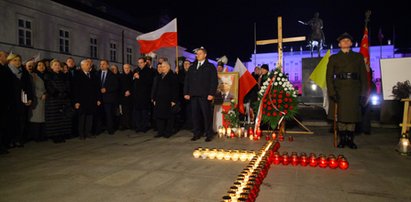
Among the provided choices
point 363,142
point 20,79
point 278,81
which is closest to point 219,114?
point 278,81

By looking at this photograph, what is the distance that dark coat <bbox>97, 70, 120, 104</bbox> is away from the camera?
758cm

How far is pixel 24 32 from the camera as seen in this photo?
22984 millimetres

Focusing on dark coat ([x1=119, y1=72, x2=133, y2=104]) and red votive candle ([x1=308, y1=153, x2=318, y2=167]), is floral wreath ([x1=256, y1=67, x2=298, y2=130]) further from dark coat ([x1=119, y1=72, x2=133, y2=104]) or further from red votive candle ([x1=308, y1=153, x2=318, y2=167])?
dark coat ([x1=119, y1=72, x2=133, y2=104])

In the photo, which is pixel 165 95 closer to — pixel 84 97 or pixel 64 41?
pixel 84 97

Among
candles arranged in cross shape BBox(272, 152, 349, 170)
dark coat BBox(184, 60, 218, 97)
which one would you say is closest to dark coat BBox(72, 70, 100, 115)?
dark coat BBox(184, 60, 218, 97)

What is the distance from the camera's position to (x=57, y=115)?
6.58 m

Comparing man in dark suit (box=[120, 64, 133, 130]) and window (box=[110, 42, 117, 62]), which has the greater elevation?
window (box=[110, 42, 117, 62])

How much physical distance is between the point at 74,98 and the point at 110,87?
3.43 ft

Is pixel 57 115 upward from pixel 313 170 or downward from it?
upward

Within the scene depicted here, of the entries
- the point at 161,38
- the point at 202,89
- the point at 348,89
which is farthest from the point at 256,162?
the point at 161,38

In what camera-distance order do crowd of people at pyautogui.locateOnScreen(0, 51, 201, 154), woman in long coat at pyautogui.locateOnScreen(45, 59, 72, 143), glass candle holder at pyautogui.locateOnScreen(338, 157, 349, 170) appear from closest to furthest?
1. glass candle holder at pyautogui.locateOnScreen(338, 157, 349, 170)
2. crowd of people at pyautogui.locateOnScreen(0, 51, 201, 154)
3. woman in long coat at pyautogui.locateOnScreen(45, 59, 72, 143)

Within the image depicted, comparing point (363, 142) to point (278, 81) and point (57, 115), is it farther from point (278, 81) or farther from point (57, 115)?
point (57, 115)

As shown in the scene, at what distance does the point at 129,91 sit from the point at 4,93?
3.18 metres

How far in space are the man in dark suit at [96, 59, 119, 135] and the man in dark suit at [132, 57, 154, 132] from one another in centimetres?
53
